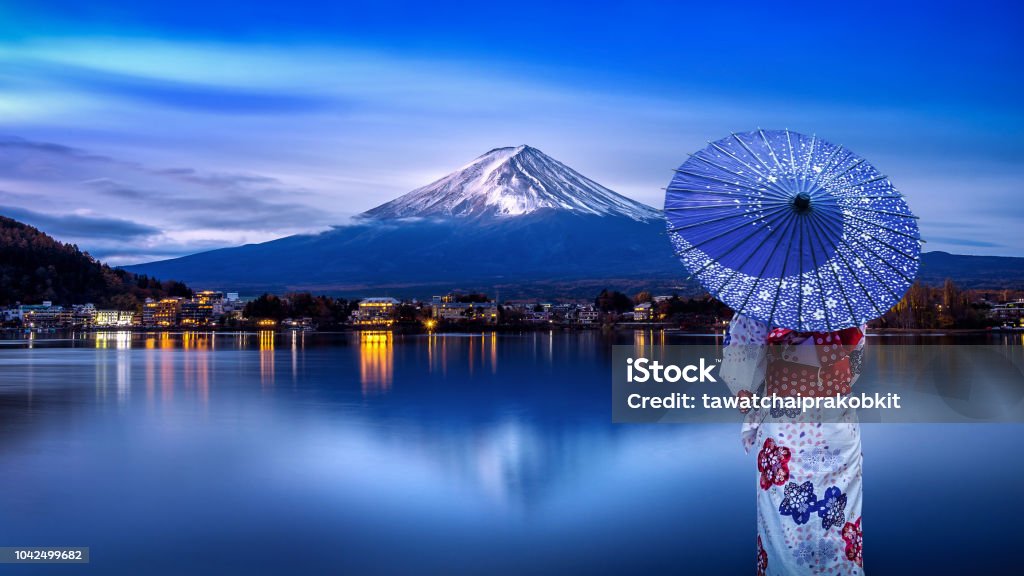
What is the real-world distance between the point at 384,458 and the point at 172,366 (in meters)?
20.0

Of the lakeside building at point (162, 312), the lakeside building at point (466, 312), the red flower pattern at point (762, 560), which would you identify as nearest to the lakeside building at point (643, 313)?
the lakeside building at point (466, 312)

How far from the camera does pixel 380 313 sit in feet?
330

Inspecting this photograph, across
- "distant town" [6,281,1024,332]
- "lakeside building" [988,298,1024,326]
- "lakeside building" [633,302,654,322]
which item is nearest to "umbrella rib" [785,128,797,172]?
"distant town" [6,281,1024,332]

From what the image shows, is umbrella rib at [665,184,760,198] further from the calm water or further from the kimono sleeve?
the calm water

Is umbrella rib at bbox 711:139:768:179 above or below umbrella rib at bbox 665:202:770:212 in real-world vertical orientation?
above

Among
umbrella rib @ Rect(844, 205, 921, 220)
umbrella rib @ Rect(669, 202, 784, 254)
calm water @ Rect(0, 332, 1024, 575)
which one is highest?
umbrella rib @ Rect(844, 205, 921, 220)

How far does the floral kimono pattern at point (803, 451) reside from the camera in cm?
383

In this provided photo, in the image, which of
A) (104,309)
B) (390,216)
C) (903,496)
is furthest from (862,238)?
(390,216)

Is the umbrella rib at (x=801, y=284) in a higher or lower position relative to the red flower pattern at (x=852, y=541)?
higher

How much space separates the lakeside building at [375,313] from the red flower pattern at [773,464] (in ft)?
296

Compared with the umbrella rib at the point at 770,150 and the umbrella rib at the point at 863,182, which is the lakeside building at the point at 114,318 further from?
the umbrella rib at the point at 863,182

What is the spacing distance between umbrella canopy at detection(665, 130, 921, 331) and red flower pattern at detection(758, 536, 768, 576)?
3.09 feet

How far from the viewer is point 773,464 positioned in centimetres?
389
